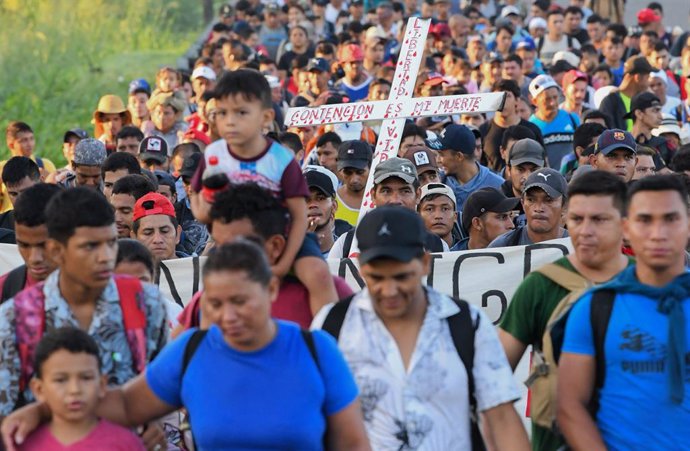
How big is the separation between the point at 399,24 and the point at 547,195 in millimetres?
15904

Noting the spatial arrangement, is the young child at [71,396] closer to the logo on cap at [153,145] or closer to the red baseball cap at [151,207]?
the red baseball cap at [151,207]

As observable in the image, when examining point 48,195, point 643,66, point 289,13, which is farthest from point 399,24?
point 48,195

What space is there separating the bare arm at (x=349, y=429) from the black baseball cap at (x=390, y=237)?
0.54 meters

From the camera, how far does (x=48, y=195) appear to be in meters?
7.04

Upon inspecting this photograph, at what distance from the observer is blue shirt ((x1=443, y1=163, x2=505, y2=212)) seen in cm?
1315

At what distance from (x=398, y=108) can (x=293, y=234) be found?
4485 mm

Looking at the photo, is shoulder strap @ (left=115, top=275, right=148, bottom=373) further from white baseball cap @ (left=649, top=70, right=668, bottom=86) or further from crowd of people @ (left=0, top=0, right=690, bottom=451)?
white baseball cap @ (left=649, top=70, right=668, bottom=86)

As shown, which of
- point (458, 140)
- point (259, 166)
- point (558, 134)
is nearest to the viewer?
point (259, 166)

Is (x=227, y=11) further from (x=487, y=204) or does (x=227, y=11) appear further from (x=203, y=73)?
(x=487, y=204)

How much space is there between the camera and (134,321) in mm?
6148

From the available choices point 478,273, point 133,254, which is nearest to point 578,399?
point 133,254

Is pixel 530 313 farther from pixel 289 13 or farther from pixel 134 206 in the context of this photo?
pixel 289 13

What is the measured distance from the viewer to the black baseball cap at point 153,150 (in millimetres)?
14562

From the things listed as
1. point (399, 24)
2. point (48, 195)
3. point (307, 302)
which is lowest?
point (307, 302)
